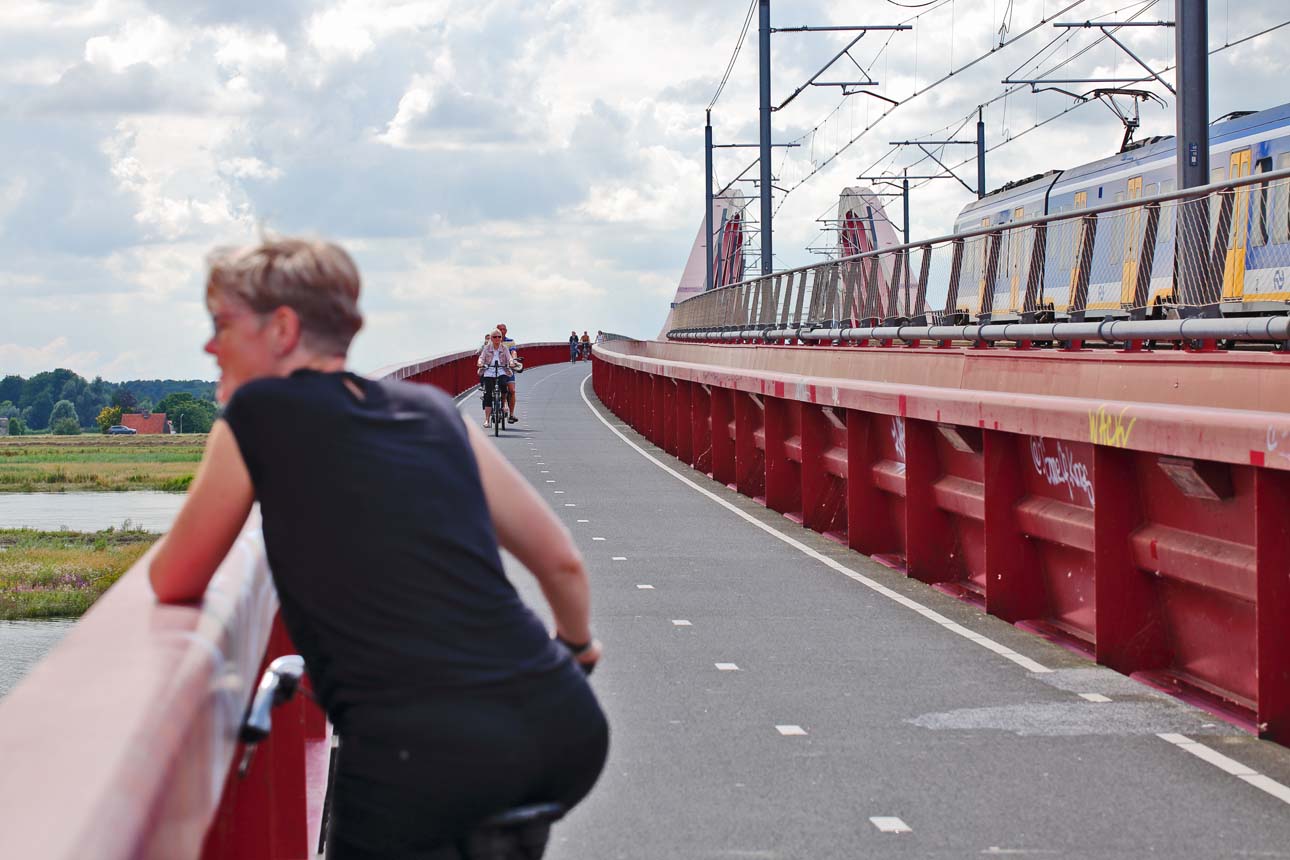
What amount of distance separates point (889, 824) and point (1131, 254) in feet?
37.0

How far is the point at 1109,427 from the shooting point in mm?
8164

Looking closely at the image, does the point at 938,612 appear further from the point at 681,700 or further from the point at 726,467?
the point at 726,467

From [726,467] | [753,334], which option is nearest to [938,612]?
[726,467]

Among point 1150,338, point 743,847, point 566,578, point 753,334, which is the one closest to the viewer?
point 566,578

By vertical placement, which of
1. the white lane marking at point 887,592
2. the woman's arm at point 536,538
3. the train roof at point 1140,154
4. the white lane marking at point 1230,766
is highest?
the train roof at point 1140,154

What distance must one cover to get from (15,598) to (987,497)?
10988 cm

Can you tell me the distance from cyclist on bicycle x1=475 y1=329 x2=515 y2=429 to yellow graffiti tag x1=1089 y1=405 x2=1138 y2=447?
2365 centimetres

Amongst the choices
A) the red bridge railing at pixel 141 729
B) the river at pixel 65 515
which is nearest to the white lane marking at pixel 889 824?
the red bridge railing at pixel 141 729

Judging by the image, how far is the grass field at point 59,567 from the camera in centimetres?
11131

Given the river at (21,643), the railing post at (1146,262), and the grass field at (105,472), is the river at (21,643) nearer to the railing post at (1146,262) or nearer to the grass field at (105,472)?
the grass field at (105,472)

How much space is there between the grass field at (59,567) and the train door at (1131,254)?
305ft

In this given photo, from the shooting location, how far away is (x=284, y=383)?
294cm

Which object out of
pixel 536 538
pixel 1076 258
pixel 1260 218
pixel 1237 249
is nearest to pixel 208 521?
pixel 536 538

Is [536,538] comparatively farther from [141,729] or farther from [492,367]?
[492,367]
